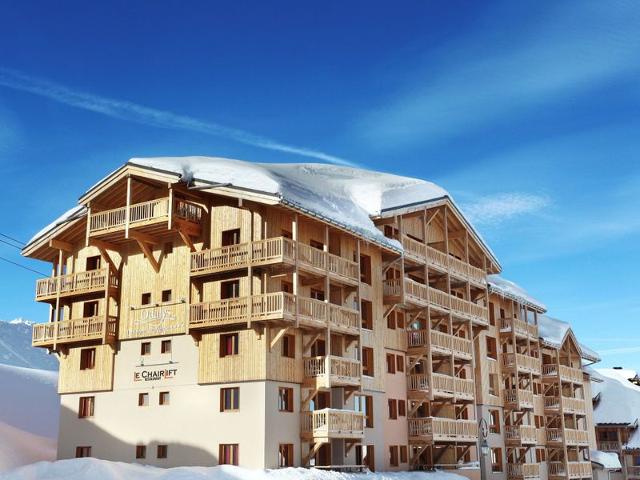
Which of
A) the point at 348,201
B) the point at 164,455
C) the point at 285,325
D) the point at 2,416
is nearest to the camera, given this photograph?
the point at 285,325

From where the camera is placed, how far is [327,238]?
137 ft

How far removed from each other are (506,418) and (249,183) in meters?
32.0

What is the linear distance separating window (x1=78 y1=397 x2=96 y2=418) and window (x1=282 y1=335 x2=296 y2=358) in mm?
11969

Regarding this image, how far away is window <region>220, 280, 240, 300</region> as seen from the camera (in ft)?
134

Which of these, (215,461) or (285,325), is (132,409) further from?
(285,325)

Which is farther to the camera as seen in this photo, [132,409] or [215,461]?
[132,409]

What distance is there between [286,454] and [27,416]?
28.3 m

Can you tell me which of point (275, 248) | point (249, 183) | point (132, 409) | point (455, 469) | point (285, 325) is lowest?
point (455, 469)

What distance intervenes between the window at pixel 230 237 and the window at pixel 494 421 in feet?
87.6

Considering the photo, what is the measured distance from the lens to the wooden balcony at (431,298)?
47.4 meters

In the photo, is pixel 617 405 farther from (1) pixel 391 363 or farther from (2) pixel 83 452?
(2) pixel 83 452

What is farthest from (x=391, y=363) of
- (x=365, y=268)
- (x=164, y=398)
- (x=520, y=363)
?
(x=520, y=363)

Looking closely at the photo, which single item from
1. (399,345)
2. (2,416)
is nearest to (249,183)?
(399,345)

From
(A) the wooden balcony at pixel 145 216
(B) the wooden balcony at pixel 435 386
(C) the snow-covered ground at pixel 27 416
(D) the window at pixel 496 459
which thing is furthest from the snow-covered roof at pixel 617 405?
(A) the wooden balcony at pixel 145 216
